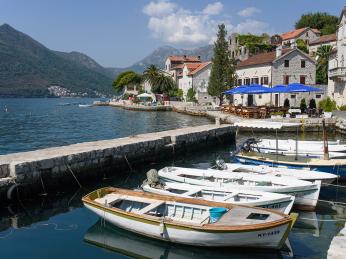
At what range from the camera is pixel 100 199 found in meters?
14.4

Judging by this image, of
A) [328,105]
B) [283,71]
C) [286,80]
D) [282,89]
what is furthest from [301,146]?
[286,80]

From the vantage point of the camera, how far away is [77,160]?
19578 mm

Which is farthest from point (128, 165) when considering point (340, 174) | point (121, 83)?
point (121, 83)

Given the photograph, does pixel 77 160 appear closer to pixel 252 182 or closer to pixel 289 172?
pixel 252 182

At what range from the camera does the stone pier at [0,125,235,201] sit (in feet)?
55.2

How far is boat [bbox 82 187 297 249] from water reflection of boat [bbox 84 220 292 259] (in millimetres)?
227

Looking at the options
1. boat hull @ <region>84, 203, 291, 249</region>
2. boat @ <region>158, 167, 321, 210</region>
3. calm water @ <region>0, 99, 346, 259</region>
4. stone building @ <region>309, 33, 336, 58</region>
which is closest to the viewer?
boat hull @ <region>84, 203, 291, 249</region>

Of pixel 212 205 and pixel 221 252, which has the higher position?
pixel 212 205

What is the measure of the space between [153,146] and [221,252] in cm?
1375

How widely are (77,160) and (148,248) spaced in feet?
26.8

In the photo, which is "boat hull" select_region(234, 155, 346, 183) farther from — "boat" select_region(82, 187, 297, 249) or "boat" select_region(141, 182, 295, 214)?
"boat" select_region(82, 187, 297, 249)

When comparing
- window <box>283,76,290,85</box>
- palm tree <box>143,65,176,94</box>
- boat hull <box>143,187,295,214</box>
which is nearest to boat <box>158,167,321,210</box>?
boat hull <box>143,187,295,214</box>

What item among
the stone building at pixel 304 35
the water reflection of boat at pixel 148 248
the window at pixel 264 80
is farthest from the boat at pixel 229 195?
the stone building at pixel 304 35

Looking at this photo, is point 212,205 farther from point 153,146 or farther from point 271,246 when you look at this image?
point 153,146
